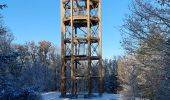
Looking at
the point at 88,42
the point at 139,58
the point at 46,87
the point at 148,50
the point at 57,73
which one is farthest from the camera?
the point at 57,73

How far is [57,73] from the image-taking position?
55062mm

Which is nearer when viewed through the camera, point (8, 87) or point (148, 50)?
point (8, 87)

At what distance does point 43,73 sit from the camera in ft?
174

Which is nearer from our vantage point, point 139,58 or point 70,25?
point 139,58

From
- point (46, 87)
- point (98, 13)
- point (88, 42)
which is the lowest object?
point (46, 87)

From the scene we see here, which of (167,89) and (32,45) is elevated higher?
(32,45)

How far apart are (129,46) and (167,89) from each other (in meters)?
1.57

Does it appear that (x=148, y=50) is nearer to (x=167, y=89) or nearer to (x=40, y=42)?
(x=167, y=89)

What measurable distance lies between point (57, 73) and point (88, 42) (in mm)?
22823

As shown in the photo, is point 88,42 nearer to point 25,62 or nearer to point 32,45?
point 25,62

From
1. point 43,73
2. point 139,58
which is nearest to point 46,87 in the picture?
point 43,73

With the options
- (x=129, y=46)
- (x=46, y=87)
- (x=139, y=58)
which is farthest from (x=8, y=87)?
(x=46, y=87)

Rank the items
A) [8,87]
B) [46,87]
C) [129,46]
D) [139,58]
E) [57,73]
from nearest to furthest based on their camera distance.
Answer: [8,87] → [129,46] → [139,58] → [46,87] → [57,73]

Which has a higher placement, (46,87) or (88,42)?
(88,42)
